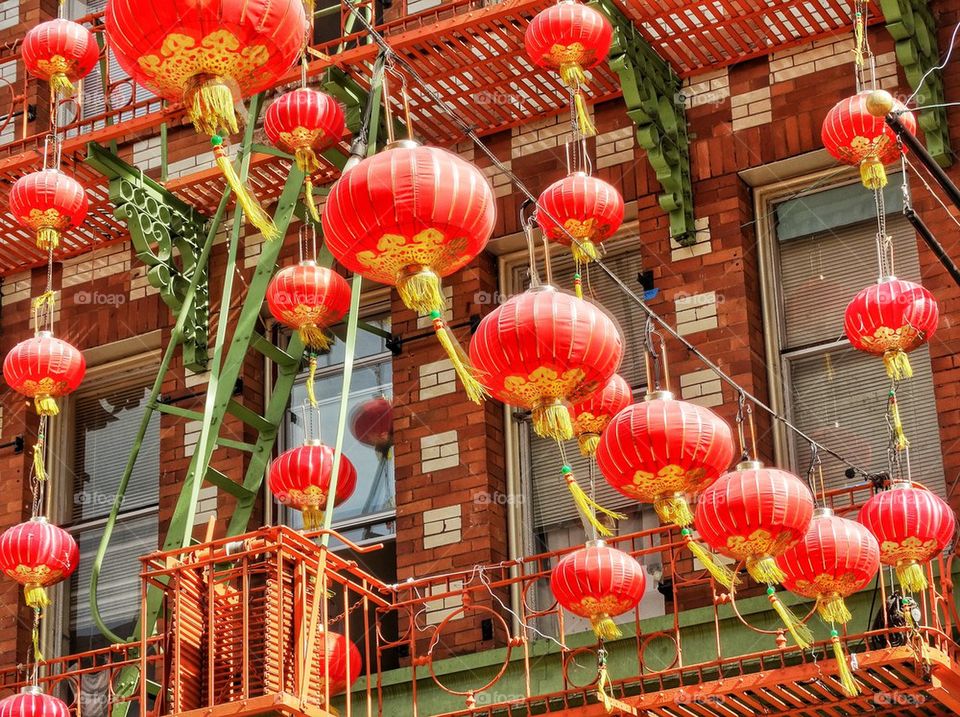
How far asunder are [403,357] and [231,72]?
20.1ft

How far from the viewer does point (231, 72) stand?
9797mm

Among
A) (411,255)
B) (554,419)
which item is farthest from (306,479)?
Result: (411,255)

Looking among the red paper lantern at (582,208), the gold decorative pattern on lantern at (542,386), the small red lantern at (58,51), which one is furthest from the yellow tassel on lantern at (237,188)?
the small red lantern at (58,51)

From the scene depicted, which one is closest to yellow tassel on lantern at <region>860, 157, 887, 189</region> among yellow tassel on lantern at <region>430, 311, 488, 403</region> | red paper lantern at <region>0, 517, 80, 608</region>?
yellow tassel on lantern at <region>430, 311, 488, 403</region>

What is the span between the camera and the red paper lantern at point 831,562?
454 inches

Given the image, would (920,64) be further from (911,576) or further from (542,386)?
(542,386)

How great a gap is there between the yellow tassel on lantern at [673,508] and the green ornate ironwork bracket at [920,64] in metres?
3.81

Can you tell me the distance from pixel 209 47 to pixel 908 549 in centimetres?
510

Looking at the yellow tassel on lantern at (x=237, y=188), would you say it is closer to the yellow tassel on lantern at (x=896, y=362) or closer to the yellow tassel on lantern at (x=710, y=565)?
the yellow tassel on lantern at (x=710, y=565)

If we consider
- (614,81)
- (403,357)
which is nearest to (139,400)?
(403,357)

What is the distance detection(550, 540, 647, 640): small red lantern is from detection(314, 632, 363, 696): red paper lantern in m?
1.42

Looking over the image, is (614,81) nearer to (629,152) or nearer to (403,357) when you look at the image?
(629,152)

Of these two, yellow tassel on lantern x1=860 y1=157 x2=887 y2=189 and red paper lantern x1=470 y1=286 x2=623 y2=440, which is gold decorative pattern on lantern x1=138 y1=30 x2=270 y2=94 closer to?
red paper lantern x1=470 y1=286 x2=623 y2=440

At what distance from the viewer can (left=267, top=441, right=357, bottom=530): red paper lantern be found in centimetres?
1405
